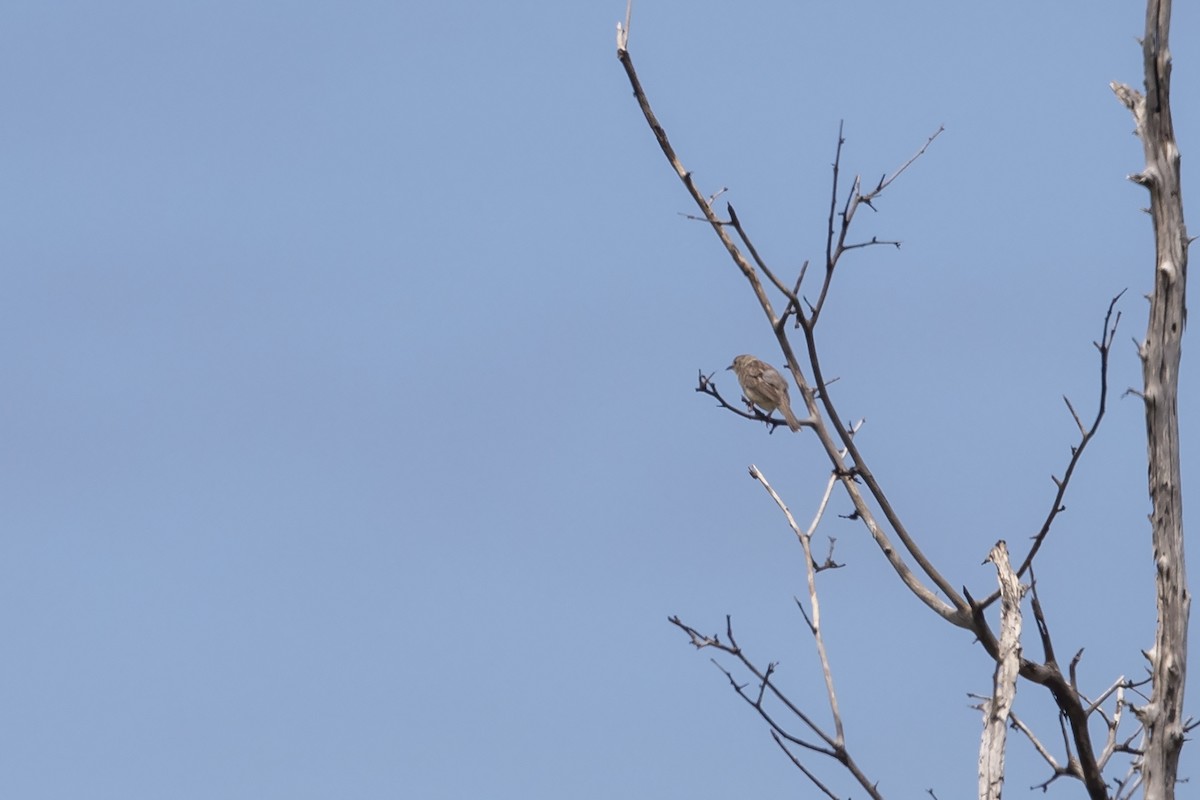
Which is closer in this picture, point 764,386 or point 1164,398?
point 1164,398

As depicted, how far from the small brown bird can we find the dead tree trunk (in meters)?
7.26

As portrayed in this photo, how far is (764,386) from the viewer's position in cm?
1296

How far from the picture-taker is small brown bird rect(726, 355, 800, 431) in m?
12.9

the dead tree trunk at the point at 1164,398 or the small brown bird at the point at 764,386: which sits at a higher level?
the small brown bird at the point at 764,386

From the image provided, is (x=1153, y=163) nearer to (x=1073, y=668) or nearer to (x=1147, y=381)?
(x=1147, y=381)

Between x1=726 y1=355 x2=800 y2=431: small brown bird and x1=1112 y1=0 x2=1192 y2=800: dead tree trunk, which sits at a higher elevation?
x1=726 y1=355 x2=800 y2=431: small brown bird

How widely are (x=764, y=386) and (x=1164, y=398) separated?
7585mm

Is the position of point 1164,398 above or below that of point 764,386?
below

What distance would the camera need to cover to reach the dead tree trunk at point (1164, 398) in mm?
5312

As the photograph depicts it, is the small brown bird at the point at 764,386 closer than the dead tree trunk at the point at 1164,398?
No

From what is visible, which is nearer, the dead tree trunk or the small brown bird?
the dead tree trunk

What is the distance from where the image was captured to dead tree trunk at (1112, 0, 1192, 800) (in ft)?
17.4

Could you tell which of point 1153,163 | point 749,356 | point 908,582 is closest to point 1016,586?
point 908,582

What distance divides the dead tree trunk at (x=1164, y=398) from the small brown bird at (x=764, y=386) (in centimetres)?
726
